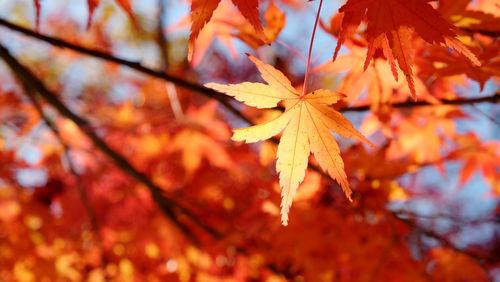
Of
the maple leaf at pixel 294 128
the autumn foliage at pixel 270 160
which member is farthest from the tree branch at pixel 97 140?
the maple leaf at pixel 294 128

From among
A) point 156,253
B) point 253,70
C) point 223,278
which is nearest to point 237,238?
point 223,278

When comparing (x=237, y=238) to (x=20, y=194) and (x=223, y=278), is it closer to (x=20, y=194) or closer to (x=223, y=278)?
(x=223, y=278)

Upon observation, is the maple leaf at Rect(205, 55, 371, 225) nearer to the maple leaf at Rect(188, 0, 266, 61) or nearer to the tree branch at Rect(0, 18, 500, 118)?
the maple leaf at Rect(188, 0, 266, 61)

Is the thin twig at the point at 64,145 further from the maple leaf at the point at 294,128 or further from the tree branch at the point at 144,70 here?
the maple leaf at the point at 294,128

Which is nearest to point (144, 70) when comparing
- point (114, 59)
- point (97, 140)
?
point (114, 59)

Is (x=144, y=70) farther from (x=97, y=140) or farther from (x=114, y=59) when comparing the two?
(x=97, y=140)

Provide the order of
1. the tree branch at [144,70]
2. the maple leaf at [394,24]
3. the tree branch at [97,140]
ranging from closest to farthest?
the maple leaf at [394,24] → the tree branch at [144,70] → the tree branch at [97,140]
